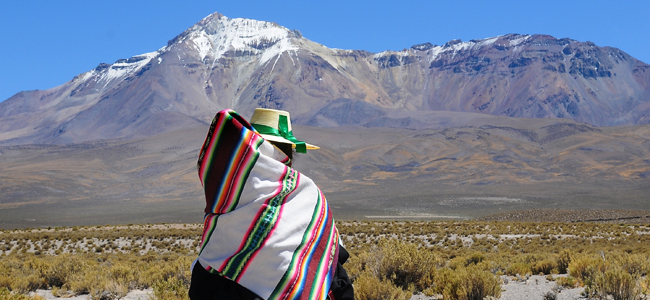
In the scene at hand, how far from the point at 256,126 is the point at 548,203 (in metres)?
70.7

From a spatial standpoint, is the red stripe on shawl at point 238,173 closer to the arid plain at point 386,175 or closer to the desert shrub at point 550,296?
the desert shrub at point 550,296

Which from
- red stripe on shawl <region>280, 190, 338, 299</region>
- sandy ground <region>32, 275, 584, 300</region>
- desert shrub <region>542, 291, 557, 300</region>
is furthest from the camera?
sandy ground <region>32, 275, 584, 300</region>

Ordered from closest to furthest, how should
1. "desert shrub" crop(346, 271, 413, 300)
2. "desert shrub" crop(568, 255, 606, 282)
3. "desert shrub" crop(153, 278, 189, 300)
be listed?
"desert shrub" crop(153, 278, 189, 300)
"desert shrub" crop(346, 271, 413, 300)
"desert shrub" crop(568, 255, 606, 282)

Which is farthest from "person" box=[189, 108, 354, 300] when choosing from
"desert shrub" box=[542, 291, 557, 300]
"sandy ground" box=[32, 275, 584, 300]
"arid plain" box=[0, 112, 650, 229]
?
"arid plain" box=[0, 112, 650, 229]

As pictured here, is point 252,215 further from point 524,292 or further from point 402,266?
point 524,292

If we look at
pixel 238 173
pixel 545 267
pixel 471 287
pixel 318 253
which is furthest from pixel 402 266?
pixel 238 173

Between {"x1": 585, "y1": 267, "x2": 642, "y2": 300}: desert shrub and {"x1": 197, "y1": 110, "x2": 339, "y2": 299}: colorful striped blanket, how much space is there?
5.16 m

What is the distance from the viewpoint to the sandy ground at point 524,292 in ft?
26.2

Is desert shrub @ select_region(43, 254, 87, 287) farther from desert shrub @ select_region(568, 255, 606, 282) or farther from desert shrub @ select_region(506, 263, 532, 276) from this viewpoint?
desert shrub @ select_region(568, 255, 606, 282)

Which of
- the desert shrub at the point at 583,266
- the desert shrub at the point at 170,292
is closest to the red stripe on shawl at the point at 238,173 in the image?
the desert shrub at the point at 170,292

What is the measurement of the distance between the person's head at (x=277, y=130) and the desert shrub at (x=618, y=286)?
5.21 metres

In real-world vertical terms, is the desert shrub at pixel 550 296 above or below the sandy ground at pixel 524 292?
above

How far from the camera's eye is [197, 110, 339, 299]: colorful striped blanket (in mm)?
3018

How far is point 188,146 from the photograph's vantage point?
459 ft
